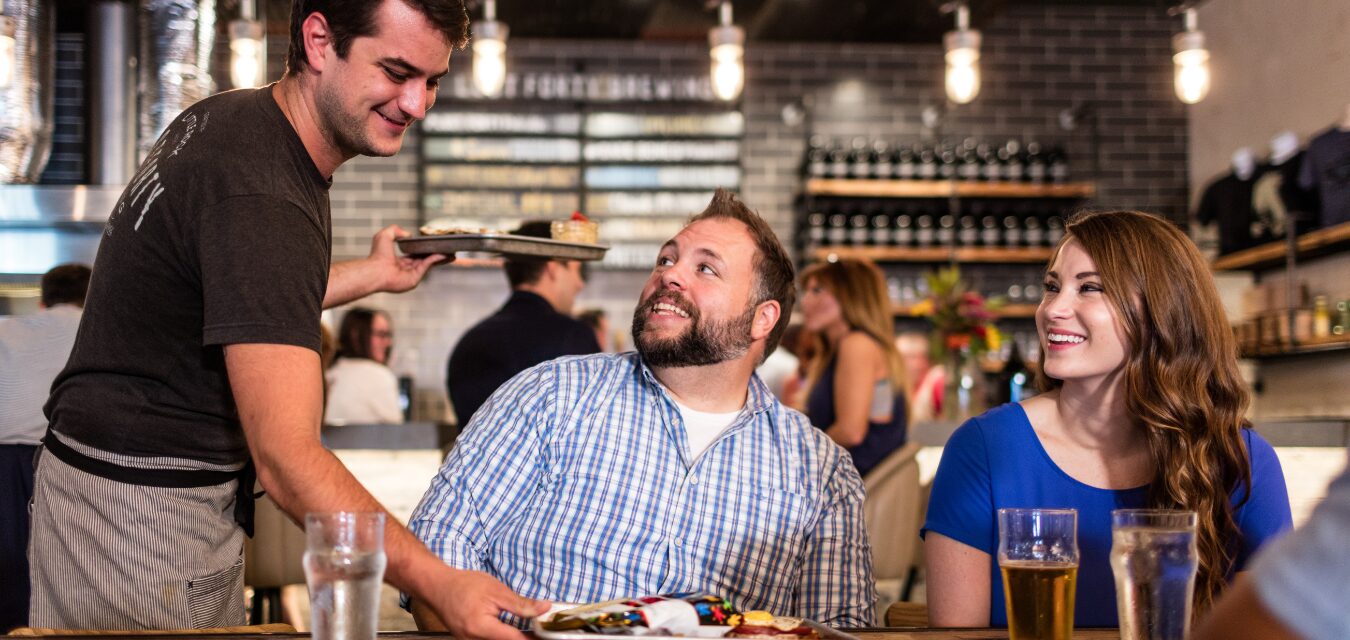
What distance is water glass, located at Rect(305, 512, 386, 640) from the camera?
1015mm

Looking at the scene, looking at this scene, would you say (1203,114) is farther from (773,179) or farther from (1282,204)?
(773,179)

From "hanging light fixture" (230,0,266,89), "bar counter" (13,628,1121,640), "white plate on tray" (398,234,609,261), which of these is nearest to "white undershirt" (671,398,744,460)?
"white plate on tray" (398,234,609,261)

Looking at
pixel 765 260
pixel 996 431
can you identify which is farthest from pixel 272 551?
pixel 996 431

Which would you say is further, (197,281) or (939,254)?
(939,254)

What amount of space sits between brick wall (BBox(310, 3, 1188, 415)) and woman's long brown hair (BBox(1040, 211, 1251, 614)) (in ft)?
17.2

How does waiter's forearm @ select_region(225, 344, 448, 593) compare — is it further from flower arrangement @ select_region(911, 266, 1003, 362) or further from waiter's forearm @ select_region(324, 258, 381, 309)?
flower arrangement @ select_region(911, 266, 1003, 362)

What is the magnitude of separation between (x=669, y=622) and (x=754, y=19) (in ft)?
17.3

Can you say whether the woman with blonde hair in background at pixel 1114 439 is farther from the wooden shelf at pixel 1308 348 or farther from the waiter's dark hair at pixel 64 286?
the wooden shelf at pixel 1308 348

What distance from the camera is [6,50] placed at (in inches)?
151

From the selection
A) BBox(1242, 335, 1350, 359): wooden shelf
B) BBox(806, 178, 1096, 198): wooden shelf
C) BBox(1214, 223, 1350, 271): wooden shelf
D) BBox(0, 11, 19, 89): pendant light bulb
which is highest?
BBox(0, 11, 19, 89): pendant light bulb

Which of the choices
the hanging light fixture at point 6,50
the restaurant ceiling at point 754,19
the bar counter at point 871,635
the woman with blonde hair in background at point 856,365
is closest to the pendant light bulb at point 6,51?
the hanging light fixture at point 6,50

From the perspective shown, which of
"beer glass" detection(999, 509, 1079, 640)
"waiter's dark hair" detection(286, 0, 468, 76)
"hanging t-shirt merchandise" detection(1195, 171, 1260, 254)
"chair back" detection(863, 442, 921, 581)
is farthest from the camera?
"hanging t-shirt merchandise" detection(1195, 171, 1260, 254)

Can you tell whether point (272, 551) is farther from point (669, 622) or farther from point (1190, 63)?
point (1190, 63)

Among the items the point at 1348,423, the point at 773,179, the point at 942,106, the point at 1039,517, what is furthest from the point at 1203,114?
the point at 1039,517
